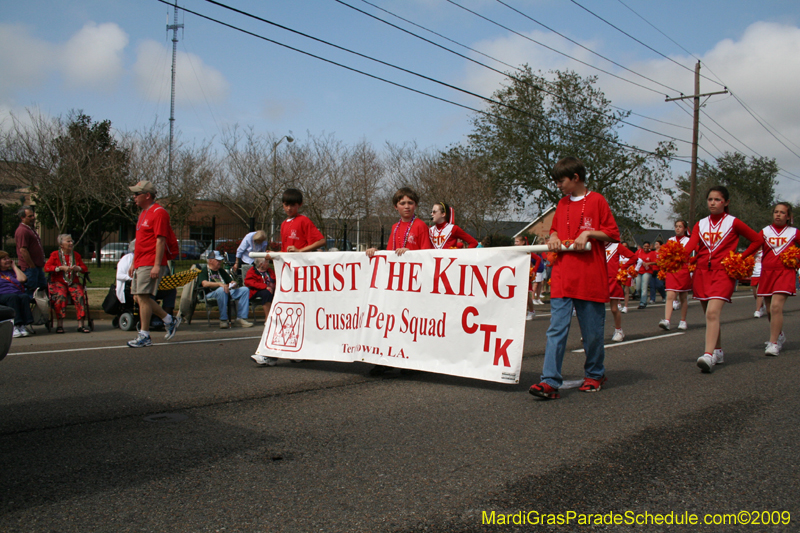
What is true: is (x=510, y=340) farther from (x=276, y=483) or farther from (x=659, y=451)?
(x=276, y=483)

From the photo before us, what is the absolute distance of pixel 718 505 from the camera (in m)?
2.96

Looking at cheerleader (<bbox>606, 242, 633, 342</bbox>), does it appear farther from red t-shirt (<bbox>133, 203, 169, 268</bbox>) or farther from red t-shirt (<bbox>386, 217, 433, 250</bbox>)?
red t-shirt (<bbox>133, 203, 169, 268</bbox>)

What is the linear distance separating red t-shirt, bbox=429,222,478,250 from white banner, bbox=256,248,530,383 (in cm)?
158

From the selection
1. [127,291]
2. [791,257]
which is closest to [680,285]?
[791,257]

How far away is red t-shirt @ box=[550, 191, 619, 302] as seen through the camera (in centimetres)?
508

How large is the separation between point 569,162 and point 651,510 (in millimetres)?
3049

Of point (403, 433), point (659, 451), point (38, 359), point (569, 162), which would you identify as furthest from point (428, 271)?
point (38, 359)

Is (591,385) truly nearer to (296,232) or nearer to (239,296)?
(296,232)

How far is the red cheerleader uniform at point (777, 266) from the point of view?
7848 mm

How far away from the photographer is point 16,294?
9672 millimetres

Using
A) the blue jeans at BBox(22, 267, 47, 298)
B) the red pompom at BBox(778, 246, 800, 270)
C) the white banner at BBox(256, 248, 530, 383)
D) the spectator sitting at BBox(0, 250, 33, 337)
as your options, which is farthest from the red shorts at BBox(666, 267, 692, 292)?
the blue jeans at BBox(22, 267, 47, 298)

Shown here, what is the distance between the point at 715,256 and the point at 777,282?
1920mm

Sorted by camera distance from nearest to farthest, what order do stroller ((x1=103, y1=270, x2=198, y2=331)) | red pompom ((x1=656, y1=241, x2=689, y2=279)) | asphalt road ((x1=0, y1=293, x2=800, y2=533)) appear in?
asphalt road ((x1=0, y1=293, x2=800, y2=533))
red pompom ((x1=656, y1=241, x2=689, y2=279))
stroller ((x1=103, y1=270, x2=198, y2=331))

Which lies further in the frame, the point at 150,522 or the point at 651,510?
the point at 651,510
